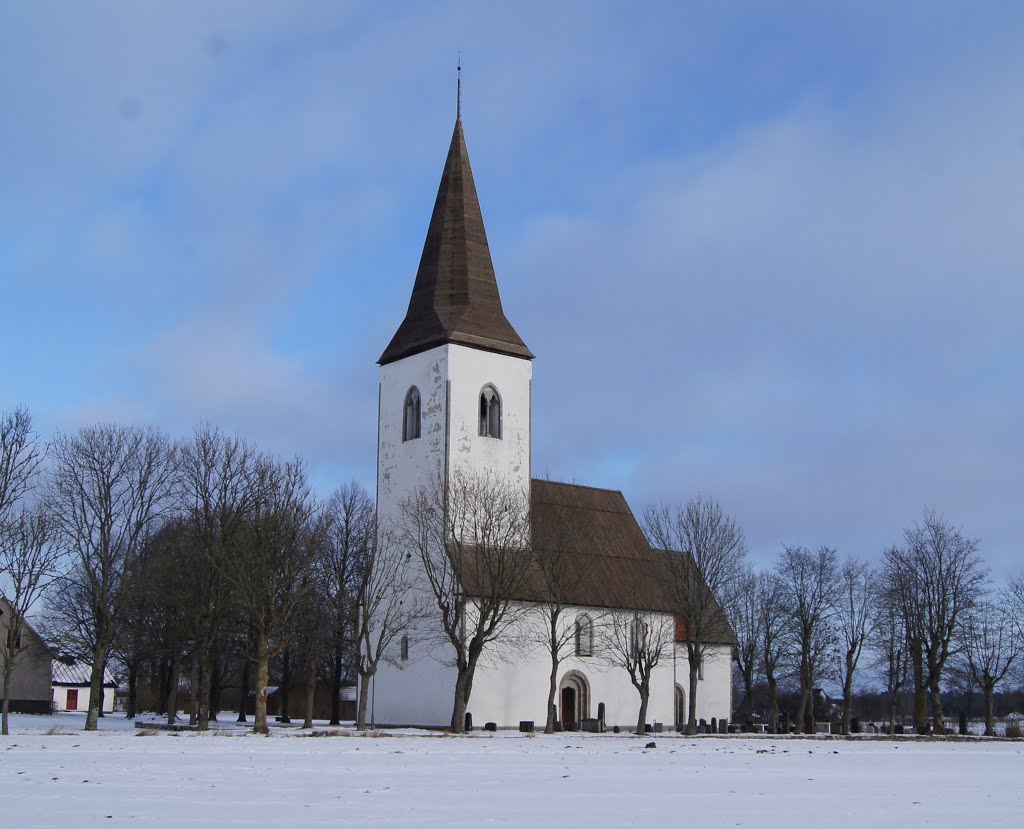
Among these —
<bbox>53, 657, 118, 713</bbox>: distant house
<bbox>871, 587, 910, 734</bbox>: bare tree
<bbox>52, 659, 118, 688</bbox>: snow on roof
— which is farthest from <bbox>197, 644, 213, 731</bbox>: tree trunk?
<bbox>52, 659, 118, 688</bbox>: snow on roof

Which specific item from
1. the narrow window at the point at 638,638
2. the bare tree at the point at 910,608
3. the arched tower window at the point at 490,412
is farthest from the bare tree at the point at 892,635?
the arched tower window at the point at 490,412

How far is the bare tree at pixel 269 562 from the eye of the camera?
134 ft

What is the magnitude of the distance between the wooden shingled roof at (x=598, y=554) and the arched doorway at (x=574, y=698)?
138 inches

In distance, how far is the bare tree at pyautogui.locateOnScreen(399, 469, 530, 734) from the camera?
4559 centimetres

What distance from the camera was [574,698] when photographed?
54.7 metres

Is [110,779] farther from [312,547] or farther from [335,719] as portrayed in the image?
[335,719]

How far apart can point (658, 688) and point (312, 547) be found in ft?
71.0

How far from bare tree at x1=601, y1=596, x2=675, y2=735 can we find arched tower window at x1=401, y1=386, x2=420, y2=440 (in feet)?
41.6

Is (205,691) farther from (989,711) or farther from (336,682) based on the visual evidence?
(989,711)

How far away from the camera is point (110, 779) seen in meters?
18.0

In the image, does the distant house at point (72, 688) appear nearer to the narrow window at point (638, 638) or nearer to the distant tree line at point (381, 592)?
the distant tree line at point (381, 592)

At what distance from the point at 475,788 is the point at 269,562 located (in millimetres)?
26819

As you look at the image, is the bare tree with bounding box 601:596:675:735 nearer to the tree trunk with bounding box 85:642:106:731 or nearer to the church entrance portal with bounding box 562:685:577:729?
the church entrance portal with bounding box 562:685:577:729

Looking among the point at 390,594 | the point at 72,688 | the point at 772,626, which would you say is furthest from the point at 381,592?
the point at 72,688
